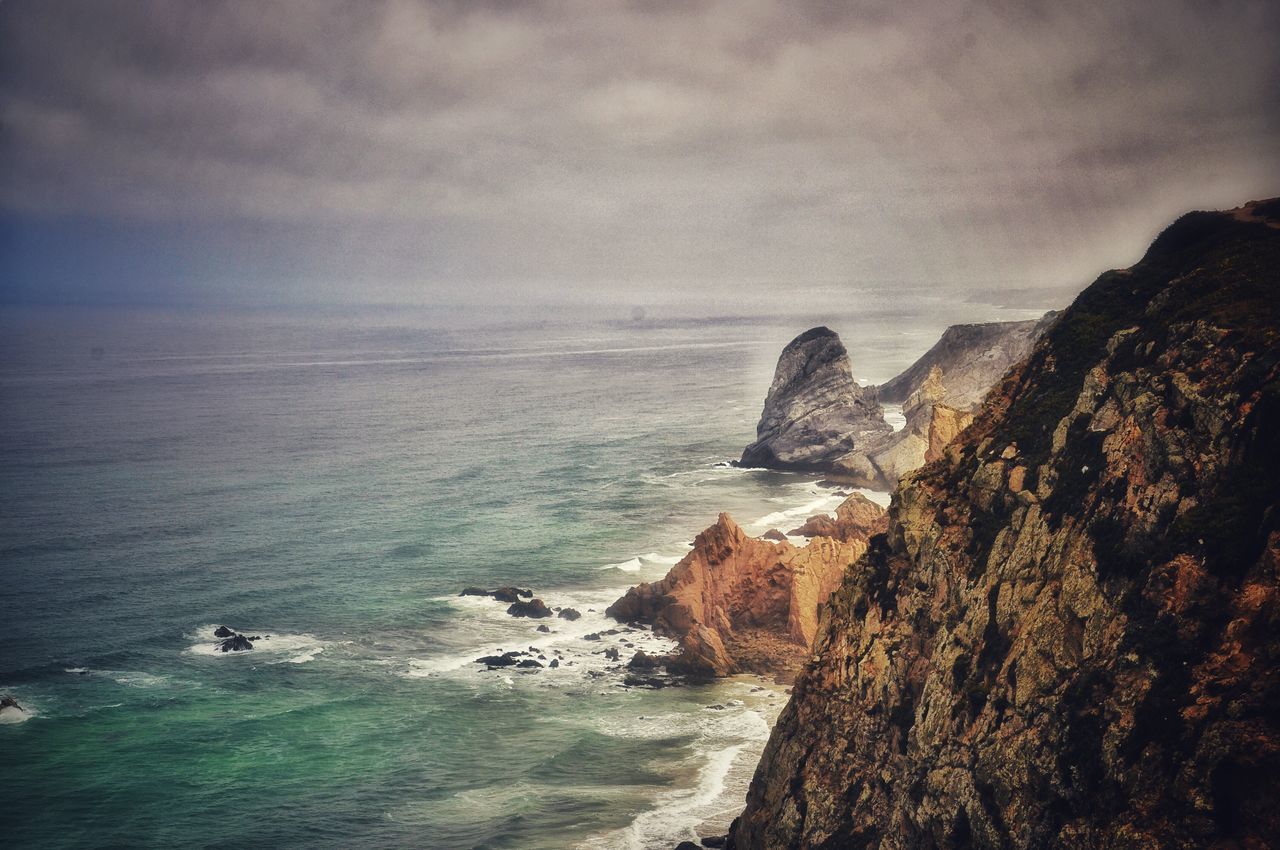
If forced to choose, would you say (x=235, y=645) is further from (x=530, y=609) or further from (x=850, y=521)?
(x=850, y=521)

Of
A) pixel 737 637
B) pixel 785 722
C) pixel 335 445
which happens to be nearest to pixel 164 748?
pixel 737 637

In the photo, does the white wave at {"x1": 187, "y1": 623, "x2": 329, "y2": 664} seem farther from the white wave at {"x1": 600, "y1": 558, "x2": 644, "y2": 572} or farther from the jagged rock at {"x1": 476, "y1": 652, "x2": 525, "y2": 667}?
the white wave at {"x1": 600, "y1": 558, "x2": 644, "y2": 572}

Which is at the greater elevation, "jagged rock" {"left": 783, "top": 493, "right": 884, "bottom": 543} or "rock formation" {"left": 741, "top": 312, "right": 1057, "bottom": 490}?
"rock formation" {"left": 741, "top": 312, "right": 1057, "bottom": 490}

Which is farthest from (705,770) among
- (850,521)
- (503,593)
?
(850,521)

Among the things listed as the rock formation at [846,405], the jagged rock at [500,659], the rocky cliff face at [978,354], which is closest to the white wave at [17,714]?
the jagged rock at [500,659]

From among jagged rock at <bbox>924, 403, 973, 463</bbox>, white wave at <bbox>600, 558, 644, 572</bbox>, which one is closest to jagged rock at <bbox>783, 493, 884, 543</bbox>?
white wave at <bbox>600, 558, 644, 572</bbox>

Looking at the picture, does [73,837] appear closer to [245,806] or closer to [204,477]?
[245,806]

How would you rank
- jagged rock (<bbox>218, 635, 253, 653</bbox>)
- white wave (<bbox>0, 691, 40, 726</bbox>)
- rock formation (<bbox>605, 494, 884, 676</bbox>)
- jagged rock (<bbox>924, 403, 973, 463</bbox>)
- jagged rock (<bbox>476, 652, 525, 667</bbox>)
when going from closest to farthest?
jagged rock (<bbox>924, 403, 973, 463</bbox>) → white wave (<bbox>0, 691, 40, 726</bbox>) → rock formation (<bbox>605, 494, 884, 676</bbox>) → jagged rock (<bbox>476, 652, 525, 667</bbox>) → jagged rock (<bbox>218, 635, 253, 653</bbox>)

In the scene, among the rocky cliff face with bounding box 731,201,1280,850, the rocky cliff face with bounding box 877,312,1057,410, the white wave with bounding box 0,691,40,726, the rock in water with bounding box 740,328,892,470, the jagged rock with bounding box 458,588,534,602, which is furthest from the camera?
the rocky cliff face with bounding box 877,312,1057,410
